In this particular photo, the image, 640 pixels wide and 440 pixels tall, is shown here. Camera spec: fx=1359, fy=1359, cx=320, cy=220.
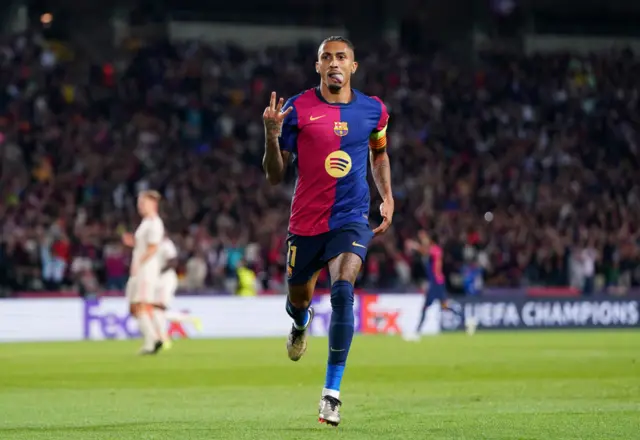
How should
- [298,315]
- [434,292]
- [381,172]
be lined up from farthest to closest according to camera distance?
[434,292]
[298,315]
[381,172]

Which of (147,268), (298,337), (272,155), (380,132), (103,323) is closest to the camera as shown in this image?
(272,155)

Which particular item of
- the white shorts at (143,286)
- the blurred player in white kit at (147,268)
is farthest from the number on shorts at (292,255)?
the white shorts at (143,286)

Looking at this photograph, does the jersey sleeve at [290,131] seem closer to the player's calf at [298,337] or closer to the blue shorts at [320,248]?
the blue shorts at [320,248]

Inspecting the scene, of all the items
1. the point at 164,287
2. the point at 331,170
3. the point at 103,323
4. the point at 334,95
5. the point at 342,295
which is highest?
the point at 334,95

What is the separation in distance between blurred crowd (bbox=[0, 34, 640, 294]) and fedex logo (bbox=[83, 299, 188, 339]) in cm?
87

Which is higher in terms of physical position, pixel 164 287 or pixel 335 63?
pixel 335 63

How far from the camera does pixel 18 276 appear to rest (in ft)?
92.1

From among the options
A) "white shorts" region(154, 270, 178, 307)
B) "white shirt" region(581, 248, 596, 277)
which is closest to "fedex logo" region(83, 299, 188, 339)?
"white shorts" region(154, 270, 178, 307)

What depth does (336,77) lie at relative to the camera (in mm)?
9672

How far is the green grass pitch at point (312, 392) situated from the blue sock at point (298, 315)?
0.70m

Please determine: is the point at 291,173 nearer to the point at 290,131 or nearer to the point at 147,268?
the point at 147,268

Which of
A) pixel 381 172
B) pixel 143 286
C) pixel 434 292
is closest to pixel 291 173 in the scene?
pixel 434 292

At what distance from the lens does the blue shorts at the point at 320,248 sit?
31.6 ft

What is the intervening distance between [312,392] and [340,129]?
14.7 ft
